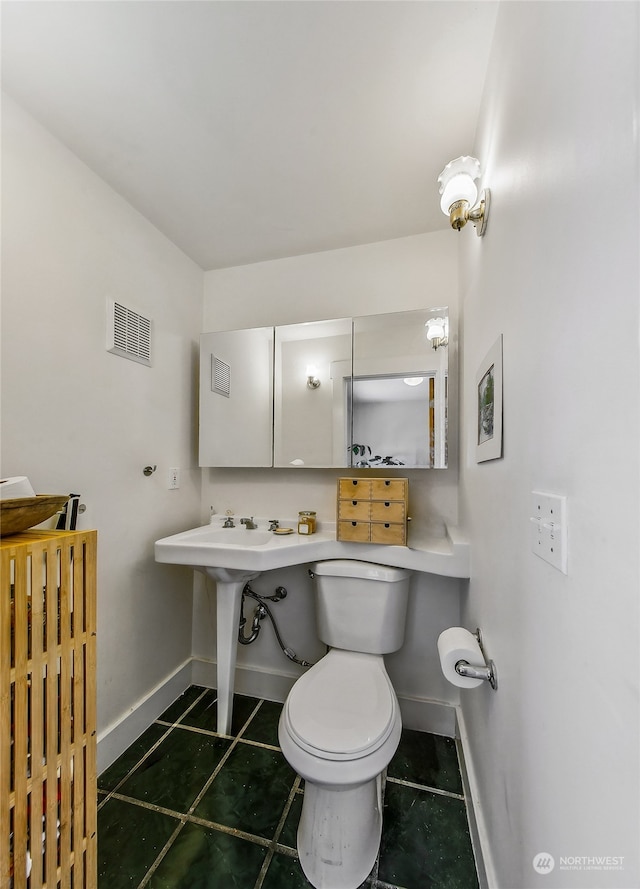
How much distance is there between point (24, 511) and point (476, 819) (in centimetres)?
155

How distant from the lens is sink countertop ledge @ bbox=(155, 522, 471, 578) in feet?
4.71

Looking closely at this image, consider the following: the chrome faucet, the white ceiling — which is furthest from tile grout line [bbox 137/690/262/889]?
the white ceiling

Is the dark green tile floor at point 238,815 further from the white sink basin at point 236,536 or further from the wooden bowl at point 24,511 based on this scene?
the wooden bowl at point 24,511

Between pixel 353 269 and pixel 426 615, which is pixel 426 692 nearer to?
pixel 426 615

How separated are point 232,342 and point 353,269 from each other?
76 centimetres

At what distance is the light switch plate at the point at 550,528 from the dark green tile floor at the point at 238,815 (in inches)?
48.0

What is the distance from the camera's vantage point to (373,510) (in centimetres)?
156

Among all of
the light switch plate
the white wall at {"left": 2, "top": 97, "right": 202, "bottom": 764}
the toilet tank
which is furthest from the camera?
the toilet tank

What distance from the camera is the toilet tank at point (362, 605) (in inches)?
60.7

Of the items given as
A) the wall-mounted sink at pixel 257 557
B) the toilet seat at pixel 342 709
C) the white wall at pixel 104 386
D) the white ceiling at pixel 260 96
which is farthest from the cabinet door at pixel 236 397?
the toilet seat at pixel 342 709

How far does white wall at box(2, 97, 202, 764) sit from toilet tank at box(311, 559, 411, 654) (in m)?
0.85

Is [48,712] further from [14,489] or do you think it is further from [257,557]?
[257,557]

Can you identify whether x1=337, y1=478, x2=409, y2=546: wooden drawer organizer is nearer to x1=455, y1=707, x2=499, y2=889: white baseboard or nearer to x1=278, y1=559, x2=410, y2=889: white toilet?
x1=278, y1=559, x2=410, y2=889: white toilet

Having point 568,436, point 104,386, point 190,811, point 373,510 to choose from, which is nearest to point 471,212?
point 568,436
